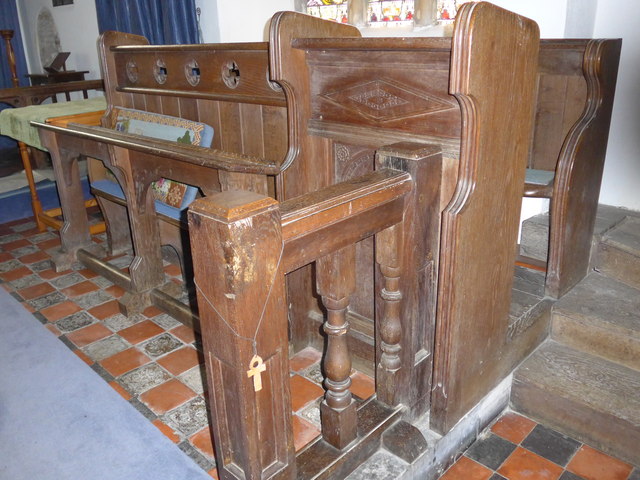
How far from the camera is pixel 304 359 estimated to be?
215 centimetres

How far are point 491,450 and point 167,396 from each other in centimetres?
112

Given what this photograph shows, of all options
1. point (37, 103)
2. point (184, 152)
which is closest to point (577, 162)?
point (184, 152)

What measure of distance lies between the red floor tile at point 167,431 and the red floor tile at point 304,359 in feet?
1.65

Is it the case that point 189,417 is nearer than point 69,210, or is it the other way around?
point 189,417

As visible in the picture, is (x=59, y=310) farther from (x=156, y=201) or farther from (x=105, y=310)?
(x=156, y=201)

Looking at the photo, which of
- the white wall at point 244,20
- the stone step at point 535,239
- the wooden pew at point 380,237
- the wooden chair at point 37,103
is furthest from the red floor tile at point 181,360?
the white wall at point 244,20

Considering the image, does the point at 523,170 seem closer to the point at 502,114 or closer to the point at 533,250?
the point at 502,114

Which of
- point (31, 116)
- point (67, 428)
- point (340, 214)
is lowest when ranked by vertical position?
point (67, 428)

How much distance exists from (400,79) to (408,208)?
1.26ft

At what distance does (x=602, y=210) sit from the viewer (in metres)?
2.47

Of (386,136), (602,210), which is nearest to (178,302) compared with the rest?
(386,136)

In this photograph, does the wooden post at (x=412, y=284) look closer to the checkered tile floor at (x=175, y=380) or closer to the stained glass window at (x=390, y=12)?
the checkered tile floor at (x=175, y=380)

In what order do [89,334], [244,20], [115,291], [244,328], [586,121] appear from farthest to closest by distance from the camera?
[244,20]
[115,291]
[89,334]
[586,121]
[244,328]

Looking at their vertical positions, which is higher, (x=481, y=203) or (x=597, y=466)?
(x=481, y=203)
